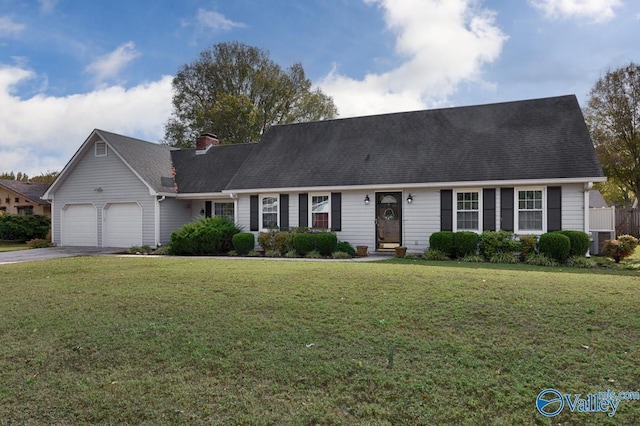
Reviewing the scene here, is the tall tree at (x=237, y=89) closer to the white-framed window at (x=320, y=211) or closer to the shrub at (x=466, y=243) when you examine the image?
the white-framed window at (x=320, y=211)

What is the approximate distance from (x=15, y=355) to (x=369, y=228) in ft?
39.3

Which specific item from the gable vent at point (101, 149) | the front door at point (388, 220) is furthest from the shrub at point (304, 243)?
the gable vent at point (101, 149)

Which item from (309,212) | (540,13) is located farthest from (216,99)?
(540,13)

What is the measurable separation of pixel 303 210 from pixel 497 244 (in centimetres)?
726

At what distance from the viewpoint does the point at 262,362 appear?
4391 millimetres

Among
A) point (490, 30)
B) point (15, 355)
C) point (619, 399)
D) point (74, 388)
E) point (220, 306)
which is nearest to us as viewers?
point (619, 399)

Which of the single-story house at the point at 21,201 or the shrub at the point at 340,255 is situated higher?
the single-story house at the point at 21,201

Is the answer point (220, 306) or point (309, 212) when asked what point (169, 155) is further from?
point (220, 306)

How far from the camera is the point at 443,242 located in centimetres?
1362

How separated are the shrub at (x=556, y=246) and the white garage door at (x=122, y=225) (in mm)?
16454

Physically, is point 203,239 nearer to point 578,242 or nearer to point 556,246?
point 556,246

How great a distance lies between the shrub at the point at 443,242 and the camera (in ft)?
44.5

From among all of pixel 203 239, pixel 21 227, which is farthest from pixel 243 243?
pixel 21 227

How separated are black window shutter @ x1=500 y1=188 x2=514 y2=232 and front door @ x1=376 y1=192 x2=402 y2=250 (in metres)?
3.47
